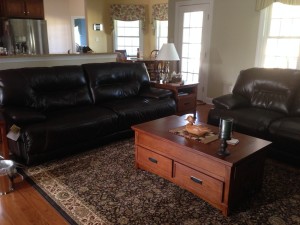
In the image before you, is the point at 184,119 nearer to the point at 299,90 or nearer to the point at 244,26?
the point at 299,90

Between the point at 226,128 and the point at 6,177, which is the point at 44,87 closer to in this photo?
the point at 6,177

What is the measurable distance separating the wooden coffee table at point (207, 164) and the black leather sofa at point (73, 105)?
76 cm

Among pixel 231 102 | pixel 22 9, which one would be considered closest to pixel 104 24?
pixel 22 9

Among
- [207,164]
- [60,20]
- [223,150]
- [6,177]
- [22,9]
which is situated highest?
[22,9]

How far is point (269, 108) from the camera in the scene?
3.41 metres

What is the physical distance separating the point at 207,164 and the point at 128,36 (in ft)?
21.7

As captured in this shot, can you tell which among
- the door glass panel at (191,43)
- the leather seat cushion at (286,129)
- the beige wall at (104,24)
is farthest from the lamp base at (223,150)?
the beige wall at (104,24)

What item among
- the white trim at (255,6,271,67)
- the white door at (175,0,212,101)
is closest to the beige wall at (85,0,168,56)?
the white door at (175,0,212,101)

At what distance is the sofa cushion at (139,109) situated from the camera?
3.35 m

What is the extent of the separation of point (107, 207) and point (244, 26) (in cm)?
405

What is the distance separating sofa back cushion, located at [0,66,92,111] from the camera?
9.87 ft

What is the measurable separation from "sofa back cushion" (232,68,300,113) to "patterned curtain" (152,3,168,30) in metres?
4.24

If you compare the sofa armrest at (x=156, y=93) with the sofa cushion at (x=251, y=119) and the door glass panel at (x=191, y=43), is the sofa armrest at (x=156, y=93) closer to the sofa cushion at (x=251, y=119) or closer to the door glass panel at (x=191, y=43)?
the sofa cushion at (x=251, y=119)

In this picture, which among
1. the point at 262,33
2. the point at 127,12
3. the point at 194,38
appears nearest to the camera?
the point at 262,33
